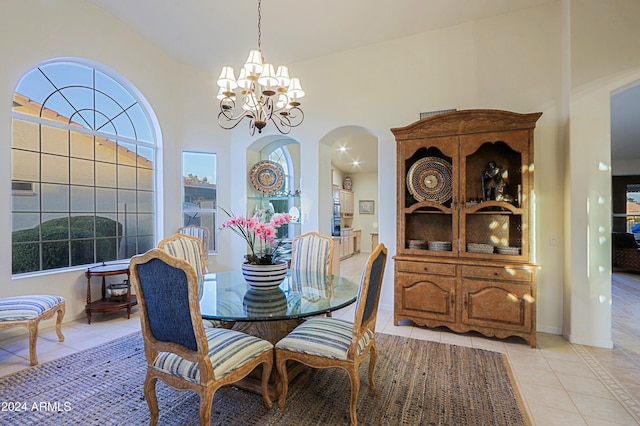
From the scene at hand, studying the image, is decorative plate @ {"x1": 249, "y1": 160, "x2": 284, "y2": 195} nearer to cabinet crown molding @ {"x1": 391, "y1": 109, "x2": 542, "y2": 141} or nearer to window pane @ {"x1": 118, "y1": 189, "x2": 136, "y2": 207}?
window pane @ {"x1": 118, "y1": 189, "x2": 136, "y2": 207}

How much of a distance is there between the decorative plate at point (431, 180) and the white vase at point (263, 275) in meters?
1.98

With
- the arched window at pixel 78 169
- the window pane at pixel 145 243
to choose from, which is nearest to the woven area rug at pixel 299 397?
the arched window at pixel 78 169

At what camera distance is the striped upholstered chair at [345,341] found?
1.80 meters

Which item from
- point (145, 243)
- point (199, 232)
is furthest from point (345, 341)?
point (145, 243)

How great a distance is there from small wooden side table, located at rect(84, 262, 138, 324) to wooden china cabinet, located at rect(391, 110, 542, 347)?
3224 mm

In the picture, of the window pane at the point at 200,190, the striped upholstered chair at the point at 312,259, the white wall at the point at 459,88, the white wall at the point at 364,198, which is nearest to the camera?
the striped upholstered chair at the point at 312,259

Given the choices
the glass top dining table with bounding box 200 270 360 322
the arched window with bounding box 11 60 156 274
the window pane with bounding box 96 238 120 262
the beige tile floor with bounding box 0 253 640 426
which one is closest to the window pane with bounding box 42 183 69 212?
the arched window with bounding box 11 60 156 274

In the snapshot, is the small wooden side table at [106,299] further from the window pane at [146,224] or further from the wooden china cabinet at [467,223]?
the wooden china cabinet at [467,223]

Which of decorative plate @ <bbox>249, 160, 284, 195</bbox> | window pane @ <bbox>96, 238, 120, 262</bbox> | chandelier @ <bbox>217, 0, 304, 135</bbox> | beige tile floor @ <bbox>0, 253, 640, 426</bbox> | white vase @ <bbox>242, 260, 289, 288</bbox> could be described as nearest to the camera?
beige tile floor @ <bbox>0, 253, 640, 426</bbox>

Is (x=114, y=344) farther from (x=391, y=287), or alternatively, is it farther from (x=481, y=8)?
(x=481, y=8)

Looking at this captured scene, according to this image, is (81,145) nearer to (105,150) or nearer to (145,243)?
(105,150)

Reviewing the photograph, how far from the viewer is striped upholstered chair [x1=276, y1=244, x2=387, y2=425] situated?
5.89 ft

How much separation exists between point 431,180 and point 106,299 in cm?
421

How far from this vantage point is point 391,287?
3994 mm
